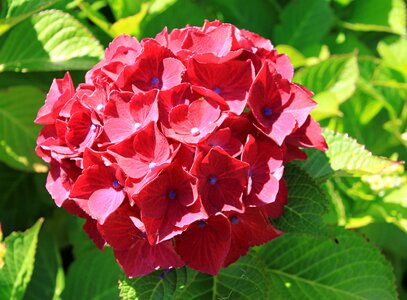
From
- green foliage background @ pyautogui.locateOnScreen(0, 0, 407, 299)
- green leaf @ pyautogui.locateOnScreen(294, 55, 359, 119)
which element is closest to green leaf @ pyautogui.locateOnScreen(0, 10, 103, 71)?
green foliage background @ pyautogui.locateOnScreen(0, 0, 407, 299)

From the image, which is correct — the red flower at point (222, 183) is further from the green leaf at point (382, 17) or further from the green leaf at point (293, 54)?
the green leaf at point (382, 17)

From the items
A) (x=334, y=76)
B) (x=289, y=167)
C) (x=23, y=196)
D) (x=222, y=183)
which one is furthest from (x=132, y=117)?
(x=23, y=196)

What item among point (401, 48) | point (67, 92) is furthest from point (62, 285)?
point (401, 48)

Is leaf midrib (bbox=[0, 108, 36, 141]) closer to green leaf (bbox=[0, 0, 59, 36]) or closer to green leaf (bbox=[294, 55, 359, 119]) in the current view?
green leaf (bbox=[0, 0, 59, 36])

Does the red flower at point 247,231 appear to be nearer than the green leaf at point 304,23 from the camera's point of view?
Yes

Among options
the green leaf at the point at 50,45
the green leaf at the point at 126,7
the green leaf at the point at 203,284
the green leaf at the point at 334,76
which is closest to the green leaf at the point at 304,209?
the green leaf at the point at 203,284

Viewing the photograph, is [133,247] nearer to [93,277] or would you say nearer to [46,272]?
[93,277]
